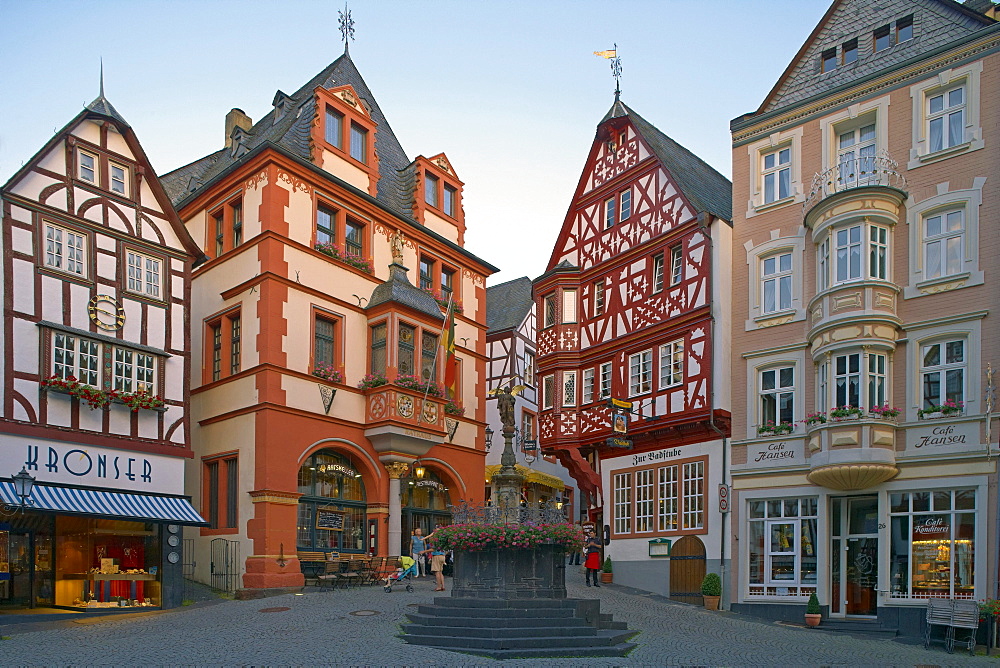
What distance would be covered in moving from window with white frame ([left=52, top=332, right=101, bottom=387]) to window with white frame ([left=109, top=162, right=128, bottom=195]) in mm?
3921

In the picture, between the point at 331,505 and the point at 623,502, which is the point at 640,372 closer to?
the point at 623,502

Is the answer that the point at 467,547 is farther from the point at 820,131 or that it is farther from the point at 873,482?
the point at 820,131

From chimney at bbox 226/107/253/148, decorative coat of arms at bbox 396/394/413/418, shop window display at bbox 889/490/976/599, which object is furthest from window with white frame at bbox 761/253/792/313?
chimney at bbox 226/107/253/148

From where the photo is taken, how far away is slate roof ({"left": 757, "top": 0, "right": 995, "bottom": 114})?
2383 centimetres

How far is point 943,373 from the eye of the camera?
875 inches

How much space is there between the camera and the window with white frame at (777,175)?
1025 inches

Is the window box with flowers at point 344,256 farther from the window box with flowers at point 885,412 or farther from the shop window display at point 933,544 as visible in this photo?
the shop window display at point 933,544

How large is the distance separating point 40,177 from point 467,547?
42.7 ft

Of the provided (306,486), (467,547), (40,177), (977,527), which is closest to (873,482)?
(977,527)

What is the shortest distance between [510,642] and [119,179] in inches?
599

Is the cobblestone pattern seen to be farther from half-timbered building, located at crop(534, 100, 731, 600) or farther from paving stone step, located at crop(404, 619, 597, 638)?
half-timbered building, located at crop(534, 100, 731, 600)

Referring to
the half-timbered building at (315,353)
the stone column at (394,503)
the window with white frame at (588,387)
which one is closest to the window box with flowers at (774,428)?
the window with white frame at (588,387)

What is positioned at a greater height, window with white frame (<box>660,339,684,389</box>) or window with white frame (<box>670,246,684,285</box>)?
window with white frame (<box>670,246,684,285</box>)

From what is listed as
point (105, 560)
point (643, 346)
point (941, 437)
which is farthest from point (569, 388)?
point (105, 560)
